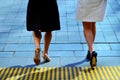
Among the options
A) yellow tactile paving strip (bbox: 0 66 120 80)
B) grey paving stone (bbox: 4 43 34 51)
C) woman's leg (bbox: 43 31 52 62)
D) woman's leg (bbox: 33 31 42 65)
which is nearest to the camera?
yellow tactile paving strip (bbox: 0 66 120 80)

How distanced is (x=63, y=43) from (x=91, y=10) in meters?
1.45

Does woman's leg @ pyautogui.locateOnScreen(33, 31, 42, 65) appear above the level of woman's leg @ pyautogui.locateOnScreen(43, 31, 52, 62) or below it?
above

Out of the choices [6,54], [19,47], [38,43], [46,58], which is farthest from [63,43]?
[38,43]

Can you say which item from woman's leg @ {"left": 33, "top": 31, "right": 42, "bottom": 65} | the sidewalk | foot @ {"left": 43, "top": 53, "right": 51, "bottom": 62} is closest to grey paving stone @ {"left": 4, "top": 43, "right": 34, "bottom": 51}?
the sidewalk

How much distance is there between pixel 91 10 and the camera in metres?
4.68

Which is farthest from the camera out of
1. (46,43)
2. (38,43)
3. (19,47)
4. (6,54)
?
(19,47)

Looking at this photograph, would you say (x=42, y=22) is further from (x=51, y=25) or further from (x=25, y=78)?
(x=25, y=78)

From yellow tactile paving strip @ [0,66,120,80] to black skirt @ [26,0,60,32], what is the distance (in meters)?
0.65

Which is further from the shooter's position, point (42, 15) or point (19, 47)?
point (19, 47)

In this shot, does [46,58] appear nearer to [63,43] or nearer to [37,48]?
[37,48]

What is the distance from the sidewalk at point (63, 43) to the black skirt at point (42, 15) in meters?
0.66

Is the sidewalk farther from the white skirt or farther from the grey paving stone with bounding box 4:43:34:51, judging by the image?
the white skirt

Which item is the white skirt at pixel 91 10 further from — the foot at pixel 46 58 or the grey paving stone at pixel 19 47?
the grey paving stone at pixel 19 47

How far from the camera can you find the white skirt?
4.62 metres
